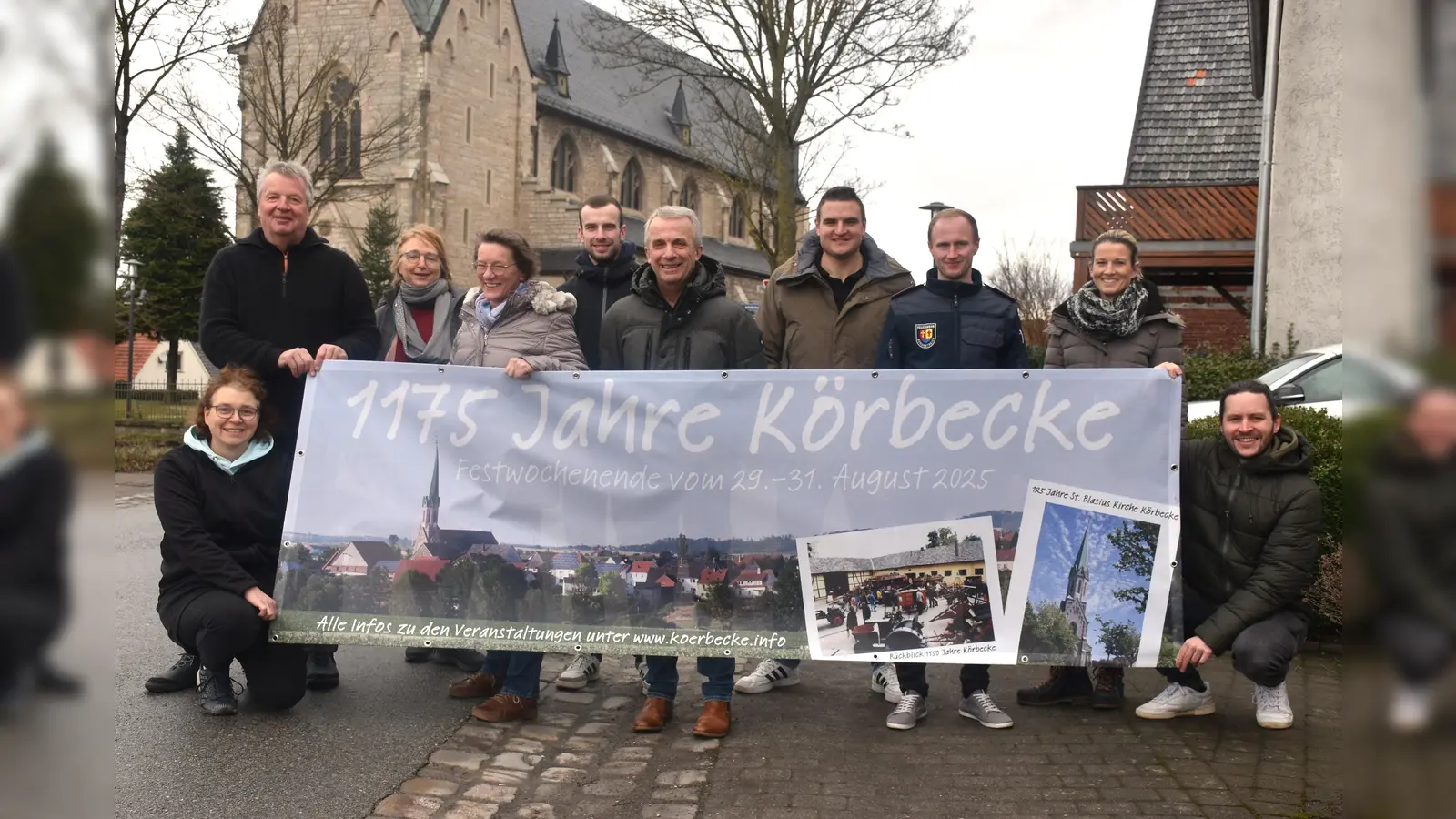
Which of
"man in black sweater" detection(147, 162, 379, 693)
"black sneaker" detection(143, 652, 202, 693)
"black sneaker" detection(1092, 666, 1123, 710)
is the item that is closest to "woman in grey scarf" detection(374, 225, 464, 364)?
"man in black sweater" detection(147, 162, 379, 693)

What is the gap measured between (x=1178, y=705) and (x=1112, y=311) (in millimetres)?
1712

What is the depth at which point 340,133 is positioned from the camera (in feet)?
159

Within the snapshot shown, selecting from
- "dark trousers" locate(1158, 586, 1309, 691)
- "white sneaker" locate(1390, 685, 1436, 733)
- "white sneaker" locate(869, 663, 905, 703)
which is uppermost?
"white sneaker" locate(1390, 685, 1436, 733)

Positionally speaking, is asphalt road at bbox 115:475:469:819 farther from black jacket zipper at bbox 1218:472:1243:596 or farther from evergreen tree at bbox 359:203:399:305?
evergreen tree at bbox 359:203:399:305

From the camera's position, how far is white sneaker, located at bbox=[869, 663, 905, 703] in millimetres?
5645

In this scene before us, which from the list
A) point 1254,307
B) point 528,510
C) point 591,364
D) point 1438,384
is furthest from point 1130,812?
point 1254,307

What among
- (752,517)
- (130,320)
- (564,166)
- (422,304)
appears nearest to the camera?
(752,517)

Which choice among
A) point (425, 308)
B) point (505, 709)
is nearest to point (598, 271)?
point (425, 308)

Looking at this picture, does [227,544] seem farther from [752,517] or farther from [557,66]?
[557,66]

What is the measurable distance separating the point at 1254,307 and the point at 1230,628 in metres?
14.6

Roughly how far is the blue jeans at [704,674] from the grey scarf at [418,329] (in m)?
1.90

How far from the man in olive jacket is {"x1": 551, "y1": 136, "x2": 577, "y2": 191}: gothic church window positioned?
186ft

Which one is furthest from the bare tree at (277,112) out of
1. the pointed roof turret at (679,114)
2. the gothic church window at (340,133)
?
the pointed roof turret at (679,114)

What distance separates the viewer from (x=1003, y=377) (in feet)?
17.3
